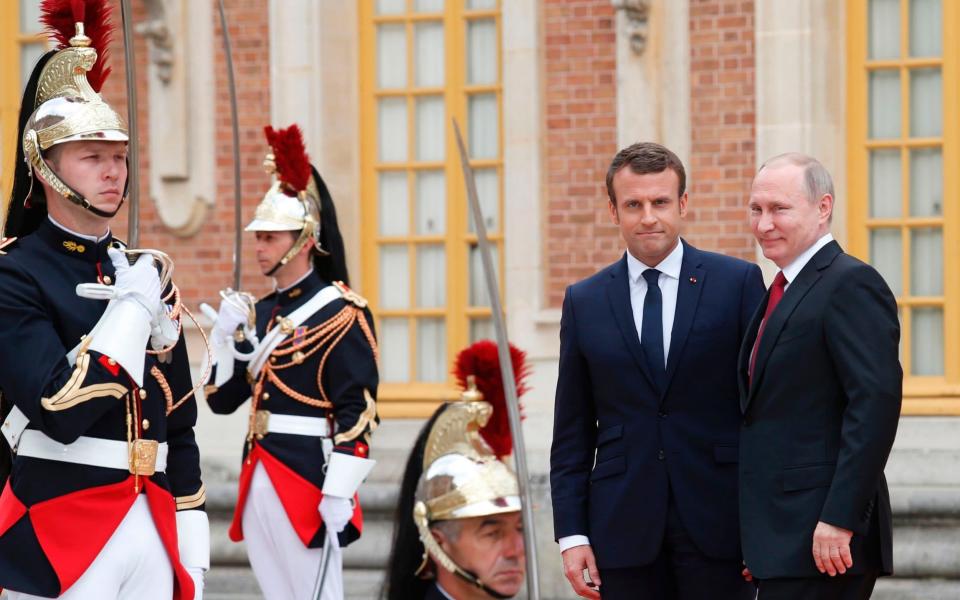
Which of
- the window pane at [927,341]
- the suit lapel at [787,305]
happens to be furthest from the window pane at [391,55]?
the suit lapel at [787,305]

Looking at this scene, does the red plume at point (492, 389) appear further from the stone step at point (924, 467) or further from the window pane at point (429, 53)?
A: the window pane at point (429, 53)

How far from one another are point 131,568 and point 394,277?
18.3 feet

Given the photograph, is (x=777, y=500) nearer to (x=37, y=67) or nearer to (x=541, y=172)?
(x=37, y=67)

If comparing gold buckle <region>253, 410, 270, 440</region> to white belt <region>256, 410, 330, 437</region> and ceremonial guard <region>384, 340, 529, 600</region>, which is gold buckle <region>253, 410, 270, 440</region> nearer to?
white belt <region>256, 410, 330, 437</region>

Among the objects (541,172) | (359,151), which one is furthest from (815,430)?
(359,151)

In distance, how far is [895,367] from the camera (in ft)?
13.5

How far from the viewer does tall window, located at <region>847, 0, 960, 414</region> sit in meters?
8.62

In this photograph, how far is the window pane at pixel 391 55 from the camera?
32.0 ft

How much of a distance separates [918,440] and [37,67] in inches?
206

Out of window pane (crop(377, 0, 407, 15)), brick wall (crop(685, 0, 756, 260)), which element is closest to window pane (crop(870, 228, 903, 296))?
brick wall (crop(685, 0, 756, 260))

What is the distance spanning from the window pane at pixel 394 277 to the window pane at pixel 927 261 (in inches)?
109

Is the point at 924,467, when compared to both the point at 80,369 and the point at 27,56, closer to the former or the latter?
the point at 80,369

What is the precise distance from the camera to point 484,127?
959cm

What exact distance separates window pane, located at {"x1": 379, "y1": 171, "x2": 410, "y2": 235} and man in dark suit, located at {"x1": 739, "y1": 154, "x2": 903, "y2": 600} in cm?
560
